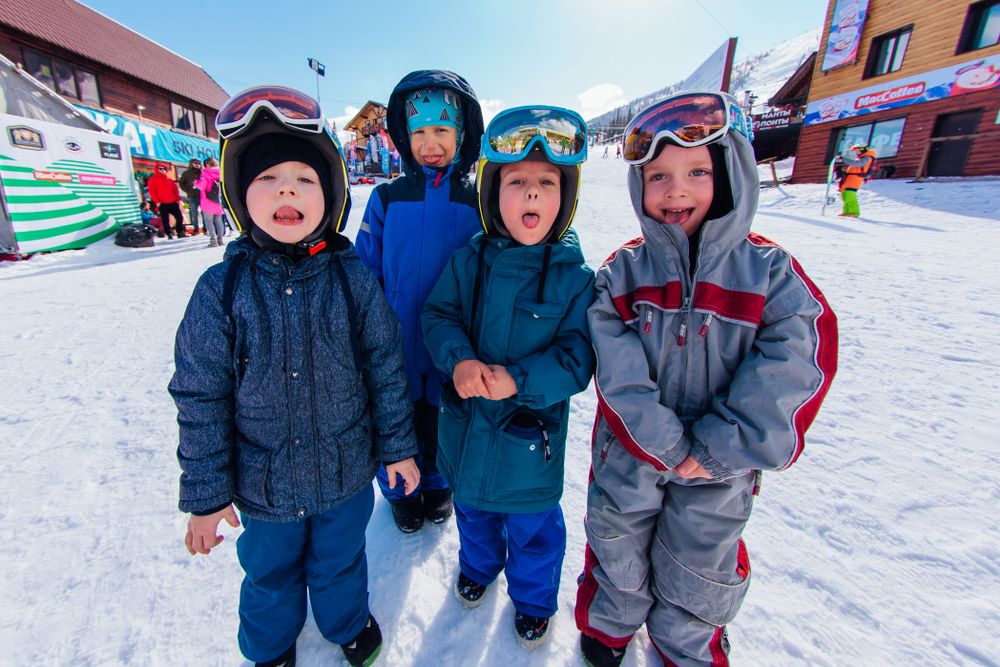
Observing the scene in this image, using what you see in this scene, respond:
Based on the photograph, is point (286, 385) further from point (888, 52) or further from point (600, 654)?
point (888, 52)

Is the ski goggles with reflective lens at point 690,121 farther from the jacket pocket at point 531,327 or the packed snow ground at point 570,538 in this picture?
the packed snow ground at point 570,538

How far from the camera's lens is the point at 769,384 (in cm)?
127

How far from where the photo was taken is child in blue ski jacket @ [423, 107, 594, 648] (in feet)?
5.26

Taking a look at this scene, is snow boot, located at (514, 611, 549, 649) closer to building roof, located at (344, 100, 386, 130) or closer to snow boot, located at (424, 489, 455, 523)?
snow boot, located at (424, 489, 455, 523)

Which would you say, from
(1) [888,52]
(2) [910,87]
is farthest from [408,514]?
(1) [888,52]

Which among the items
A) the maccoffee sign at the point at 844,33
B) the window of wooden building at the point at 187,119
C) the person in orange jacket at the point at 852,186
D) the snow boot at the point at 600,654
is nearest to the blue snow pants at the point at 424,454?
the snow boot at the point at 600,654

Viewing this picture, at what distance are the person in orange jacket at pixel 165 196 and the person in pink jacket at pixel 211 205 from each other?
1.28 meters

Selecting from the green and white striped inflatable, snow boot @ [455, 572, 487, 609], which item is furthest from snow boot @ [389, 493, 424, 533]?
the green and white striped inflatable

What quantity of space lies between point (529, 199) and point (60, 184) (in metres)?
12.3

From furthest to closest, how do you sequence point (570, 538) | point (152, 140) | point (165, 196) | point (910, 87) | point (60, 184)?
point (152, 140) → point (910, 87) → point (165, 196) → point (60, 184) → point (570, 538)

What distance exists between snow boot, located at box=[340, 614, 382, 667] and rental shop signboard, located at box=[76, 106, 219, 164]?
59.8ft

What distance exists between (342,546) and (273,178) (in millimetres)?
1334

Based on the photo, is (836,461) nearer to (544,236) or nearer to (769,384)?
(769,384)

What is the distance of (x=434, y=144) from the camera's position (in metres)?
2.05
